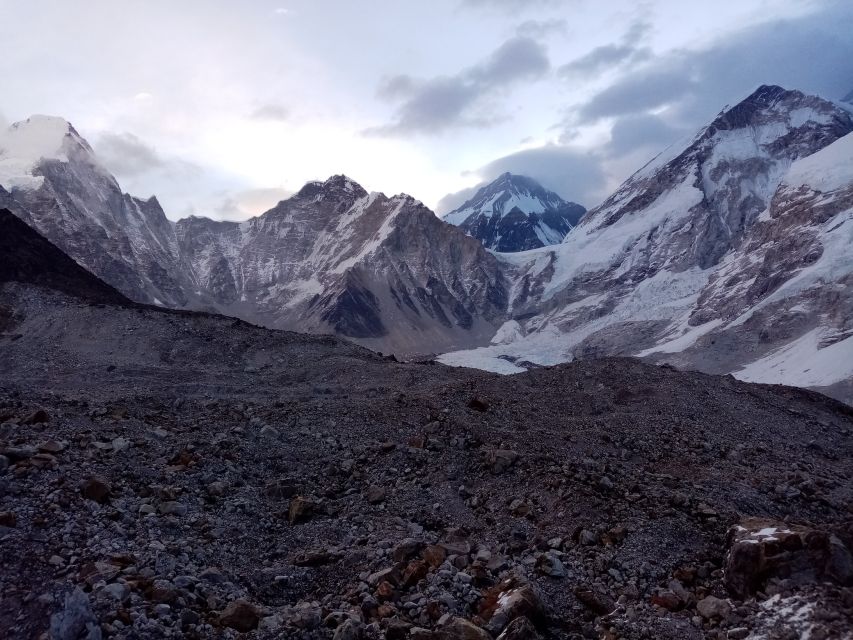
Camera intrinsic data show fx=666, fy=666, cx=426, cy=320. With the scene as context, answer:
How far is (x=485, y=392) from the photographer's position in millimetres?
21703

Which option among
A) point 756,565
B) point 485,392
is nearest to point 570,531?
point 756,565

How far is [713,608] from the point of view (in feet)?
28.2

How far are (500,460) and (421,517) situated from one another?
280 cm

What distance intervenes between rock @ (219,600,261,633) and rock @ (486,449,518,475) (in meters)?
6.84

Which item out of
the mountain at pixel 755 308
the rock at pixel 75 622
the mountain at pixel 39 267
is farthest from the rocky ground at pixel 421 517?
the mountain at pixel 755 308

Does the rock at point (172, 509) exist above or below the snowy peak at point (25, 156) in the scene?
below

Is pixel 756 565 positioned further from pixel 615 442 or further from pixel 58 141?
pixel 58 141

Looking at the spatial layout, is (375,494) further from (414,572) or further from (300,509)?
(414,572)

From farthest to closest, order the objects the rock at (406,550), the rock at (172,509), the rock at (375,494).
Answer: the rock at (375,494), the rock at (172,509), the rock at (406,550)

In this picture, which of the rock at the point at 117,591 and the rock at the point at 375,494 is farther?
the rock at the point at 375,494

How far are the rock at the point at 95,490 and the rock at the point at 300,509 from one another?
118 inches

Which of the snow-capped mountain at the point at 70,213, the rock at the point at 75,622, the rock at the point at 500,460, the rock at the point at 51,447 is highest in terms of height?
the snow-capped mountain at the point at 70,213

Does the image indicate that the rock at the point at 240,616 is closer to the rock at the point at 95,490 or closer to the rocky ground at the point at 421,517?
the rocky ground at the point at 421,517

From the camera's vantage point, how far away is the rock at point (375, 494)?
1246 centimetres
